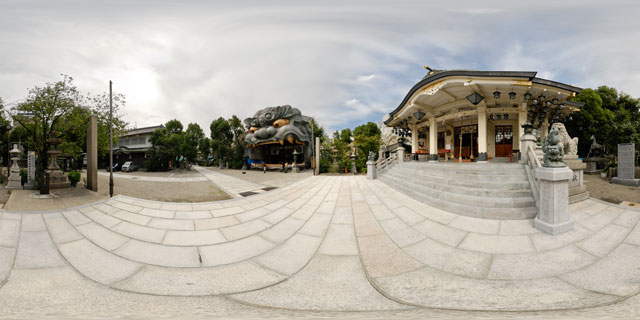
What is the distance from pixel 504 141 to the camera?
11.9 metres

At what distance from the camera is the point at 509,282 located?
2.76 m

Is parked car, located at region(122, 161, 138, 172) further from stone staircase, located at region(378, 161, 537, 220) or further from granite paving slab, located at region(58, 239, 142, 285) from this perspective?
stone staircase, located at region(378, 161, 537, 220)

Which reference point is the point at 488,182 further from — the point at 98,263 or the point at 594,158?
the point at 594,158

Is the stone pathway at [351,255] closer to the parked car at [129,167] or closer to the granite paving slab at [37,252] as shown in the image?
the granite paving slab at [37,252]

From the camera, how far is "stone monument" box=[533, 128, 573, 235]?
4070 millimetres

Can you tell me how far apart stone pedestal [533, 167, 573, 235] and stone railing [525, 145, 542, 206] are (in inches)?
36.5

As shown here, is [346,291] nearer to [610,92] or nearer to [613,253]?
[613,253]

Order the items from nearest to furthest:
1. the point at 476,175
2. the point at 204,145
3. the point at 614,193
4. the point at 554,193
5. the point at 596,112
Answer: the point at 554,193, the point at 476,175, the point at 614,193, the point at 596,112, the point at 204,145

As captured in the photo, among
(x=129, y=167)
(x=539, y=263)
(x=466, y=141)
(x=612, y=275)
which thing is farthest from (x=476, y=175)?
(x=129, y=167)

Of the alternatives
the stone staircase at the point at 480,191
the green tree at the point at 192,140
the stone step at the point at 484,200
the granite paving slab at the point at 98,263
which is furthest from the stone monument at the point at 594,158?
the green tree at the point at 192,140

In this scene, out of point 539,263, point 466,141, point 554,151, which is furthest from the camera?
point 466,141

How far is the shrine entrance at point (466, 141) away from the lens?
39.9ft

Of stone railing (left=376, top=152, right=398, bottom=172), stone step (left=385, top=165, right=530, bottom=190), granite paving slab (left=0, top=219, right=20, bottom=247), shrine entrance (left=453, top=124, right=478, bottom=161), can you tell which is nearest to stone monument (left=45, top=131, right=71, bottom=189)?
granite paving slab (left=0, top=219, right=20, bottom=247)

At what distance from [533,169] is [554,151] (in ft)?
5.74
